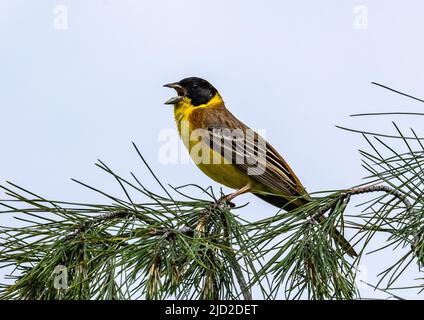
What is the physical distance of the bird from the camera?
576 centimetres

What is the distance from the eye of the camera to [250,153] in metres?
5.95

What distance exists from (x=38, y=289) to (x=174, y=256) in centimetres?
64


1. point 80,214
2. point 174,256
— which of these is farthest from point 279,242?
point 80,214

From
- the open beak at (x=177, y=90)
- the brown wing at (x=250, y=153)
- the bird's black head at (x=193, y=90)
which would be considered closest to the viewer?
the brown wing at (x=250, y=153)

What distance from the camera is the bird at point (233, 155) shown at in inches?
227

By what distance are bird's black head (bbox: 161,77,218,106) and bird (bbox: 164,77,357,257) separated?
0.22 ft

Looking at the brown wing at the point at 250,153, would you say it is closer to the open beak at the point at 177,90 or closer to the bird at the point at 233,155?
the bird at the point at 233,155

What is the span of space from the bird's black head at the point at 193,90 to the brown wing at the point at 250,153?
1.04ft

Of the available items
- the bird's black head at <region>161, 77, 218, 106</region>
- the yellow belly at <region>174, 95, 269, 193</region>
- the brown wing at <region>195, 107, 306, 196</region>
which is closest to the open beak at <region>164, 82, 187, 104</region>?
the bird's black head at <region>161, 77, 218, 106</region>

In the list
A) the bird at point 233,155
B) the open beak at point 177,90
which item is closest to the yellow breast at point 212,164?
the bird at point 233,155

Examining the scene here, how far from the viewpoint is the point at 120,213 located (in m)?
3.37

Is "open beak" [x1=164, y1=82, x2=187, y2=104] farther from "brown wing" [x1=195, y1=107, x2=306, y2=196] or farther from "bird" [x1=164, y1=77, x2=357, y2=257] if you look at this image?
"brown wing" [x1=195, y1=107, x2=306, y2=196]
